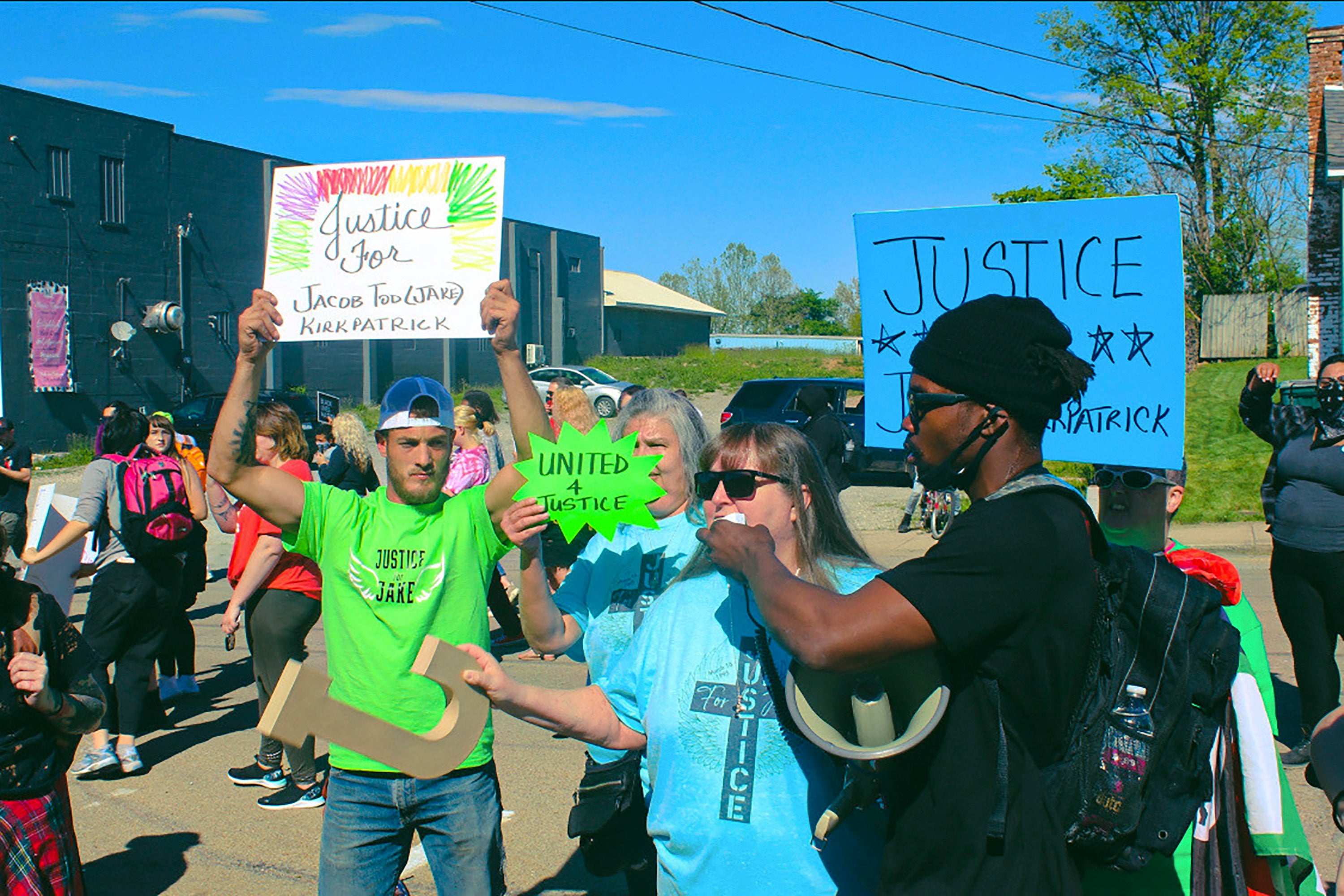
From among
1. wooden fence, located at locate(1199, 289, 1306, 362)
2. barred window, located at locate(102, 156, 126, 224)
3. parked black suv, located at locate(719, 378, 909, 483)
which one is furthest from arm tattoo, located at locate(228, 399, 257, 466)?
wooden fence, located at locate(1199, 289, 1306, 362)

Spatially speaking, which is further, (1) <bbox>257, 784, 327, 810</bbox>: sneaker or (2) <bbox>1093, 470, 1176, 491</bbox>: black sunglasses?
(1) <bbox>257, 784, 327, 810</bbox>: sneaker

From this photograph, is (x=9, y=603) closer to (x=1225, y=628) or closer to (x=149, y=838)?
(x=149, y=838)

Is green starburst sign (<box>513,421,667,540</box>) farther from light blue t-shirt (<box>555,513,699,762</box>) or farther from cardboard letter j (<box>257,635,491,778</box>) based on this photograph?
cardboard letter j (<box>257,635,491,778</box>)

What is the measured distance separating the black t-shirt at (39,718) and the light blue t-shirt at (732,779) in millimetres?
1959

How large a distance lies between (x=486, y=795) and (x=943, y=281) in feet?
7.47

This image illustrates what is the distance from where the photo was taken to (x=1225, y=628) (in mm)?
1873

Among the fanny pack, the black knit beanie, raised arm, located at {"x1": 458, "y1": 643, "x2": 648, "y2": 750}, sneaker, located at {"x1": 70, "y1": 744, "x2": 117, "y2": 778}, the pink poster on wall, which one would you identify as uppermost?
the pink poster on wall

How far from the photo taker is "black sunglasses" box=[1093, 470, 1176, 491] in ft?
10.6

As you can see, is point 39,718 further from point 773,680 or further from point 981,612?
point 981,612

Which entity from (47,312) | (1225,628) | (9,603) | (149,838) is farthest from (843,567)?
(47,312)

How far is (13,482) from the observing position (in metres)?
8.93

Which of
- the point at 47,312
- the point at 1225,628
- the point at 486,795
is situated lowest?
the point at 486,795

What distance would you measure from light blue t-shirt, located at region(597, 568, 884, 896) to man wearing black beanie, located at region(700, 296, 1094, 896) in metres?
0.34

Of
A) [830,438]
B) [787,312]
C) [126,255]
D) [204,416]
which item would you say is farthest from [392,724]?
[787,312]
